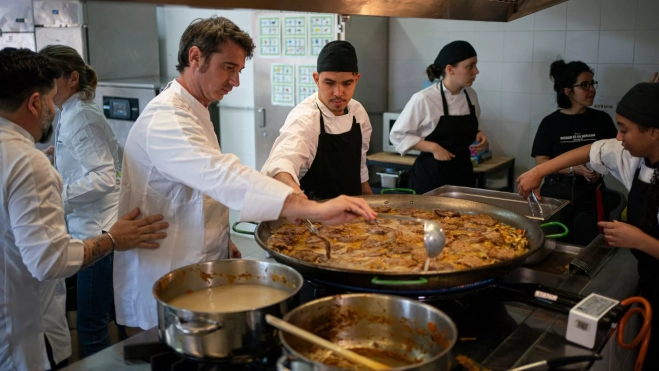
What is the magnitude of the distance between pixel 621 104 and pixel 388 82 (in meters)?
3.40

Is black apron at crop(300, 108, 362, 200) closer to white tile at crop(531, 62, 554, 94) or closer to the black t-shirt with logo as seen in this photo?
the black t-shirt with logo

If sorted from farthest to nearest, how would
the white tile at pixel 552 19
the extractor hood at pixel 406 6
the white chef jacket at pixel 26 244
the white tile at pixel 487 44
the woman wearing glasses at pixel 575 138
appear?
1. the white tile at pixel 487 44
2. the white tile at pixel 552 19
3. the woman wearing glasses at pixel 575 138
4. the white chef jacket at pixel 26 244
5. the extractor hood at pixel 406 6

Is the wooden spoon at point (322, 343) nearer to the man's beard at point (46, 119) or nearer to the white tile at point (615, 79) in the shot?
the man's beard at point (46, 119)

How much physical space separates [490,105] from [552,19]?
841 mm

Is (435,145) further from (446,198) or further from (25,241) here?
(25,241)

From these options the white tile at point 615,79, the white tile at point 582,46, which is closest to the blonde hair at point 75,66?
the white tile at point 582,46

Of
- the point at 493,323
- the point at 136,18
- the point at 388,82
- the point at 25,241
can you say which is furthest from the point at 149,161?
the point at 136,18

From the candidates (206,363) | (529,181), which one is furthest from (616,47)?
(206,363)

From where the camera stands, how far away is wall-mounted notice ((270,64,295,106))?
5258 mm

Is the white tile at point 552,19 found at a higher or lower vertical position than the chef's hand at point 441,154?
higher

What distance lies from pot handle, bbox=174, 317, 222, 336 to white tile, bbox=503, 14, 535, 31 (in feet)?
13.8

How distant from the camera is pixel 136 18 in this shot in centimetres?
609

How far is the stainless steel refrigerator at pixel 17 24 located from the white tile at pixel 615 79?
4951 millimetres

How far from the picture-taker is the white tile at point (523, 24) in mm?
4863
